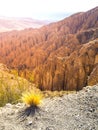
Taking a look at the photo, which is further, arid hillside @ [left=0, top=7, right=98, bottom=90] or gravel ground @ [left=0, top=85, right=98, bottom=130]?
arid hillside @ [left=0, top=7, right=98, bottom=90]

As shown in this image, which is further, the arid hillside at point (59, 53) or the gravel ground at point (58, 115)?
the arid hillside at point (59, 53)

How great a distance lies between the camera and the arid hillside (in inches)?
1390

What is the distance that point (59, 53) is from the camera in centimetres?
4800

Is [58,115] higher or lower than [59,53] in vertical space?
higher

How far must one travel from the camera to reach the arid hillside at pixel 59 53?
35312 mm

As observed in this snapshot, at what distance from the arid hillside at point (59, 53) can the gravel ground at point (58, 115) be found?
42.8 feet

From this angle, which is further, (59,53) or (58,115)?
(59,53)

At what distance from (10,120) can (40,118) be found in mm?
861

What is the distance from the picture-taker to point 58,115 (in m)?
7.88

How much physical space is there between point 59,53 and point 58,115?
132 feet

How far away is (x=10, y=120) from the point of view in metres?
7.94

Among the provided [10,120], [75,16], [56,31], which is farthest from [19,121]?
[75,16]

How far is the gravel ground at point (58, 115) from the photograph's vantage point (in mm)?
7355

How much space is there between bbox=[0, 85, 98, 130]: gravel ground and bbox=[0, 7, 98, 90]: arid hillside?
42.8 ft
